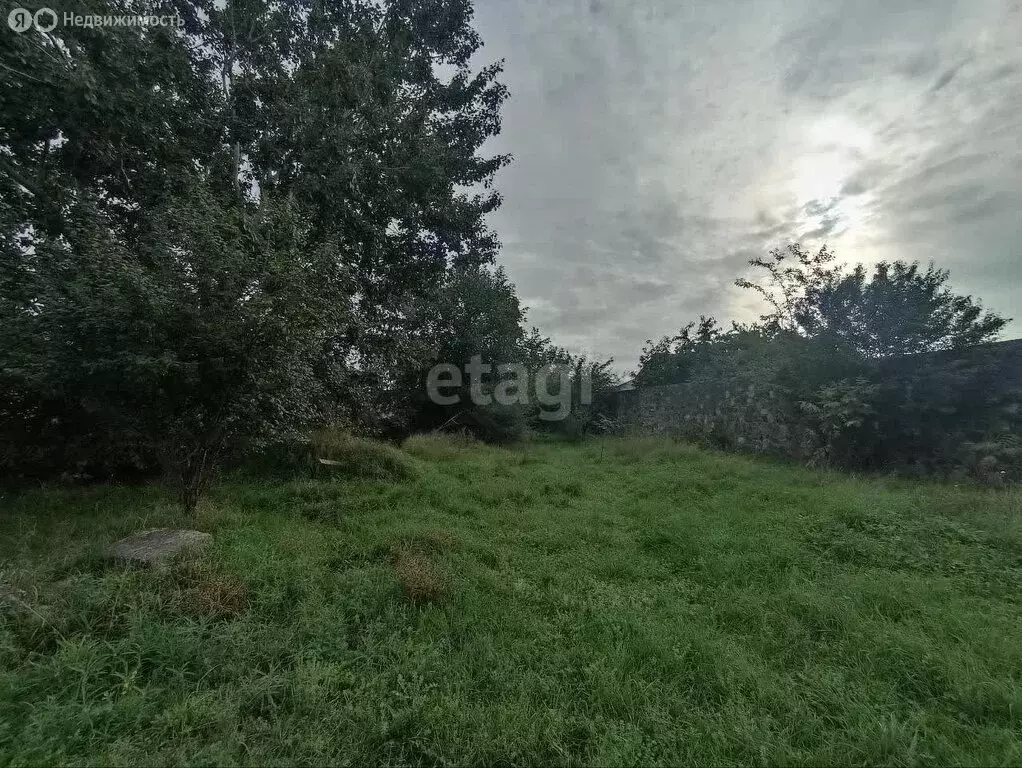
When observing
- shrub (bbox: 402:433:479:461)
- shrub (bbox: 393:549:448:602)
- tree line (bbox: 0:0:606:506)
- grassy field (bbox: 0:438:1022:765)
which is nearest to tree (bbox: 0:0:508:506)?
tree line (bbox: 0:0:606:506)

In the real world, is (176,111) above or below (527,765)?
above

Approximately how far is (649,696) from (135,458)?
7046 millimetres

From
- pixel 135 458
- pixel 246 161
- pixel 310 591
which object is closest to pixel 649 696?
pixel 310 591

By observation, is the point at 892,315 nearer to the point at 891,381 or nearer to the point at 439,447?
the point at 891,381

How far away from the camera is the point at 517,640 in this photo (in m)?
2.59

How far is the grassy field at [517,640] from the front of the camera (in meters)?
1.83

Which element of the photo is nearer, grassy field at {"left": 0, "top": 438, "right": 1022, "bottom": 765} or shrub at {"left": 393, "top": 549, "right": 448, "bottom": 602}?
grassy field at {"left": 0, "top": 438, "right": 1022, "bottom": 765}

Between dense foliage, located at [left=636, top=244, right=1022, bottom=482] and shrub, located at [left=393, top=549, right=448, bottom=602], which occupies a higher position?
dense foliage, located at [left=636, top=244, right=1022, bottom=482]

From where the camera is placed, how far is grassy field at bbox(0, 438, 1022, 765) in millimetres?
1829

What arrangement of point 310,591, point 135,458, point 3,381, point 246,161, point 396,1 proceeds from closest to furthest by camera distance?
point 310,591, point 3,381, point 135,458, point 246,161, point 396,1

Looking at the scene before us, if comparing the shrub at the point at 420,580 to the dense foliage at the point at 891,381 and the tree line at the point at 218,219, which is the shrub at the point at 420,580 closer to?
the tree line at the point at 218,219

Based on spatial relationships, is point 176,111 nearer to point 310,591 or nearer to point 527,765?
point 310,591

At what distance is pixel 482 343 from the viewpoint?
12914 mm

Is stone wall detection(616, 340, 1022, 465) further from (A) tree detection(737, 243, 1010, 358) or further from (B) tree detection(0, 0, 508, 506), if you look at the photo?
(B) tree detection(0, 0, 508, 506)
